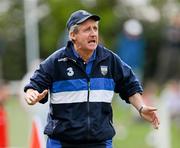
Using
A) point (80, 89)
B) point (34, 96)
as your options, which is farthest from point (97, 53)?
point (34, 96)

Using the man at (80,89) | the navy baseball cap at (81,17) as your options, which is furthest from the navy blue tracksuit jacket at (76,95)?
the navy baseball cap at (81,17)

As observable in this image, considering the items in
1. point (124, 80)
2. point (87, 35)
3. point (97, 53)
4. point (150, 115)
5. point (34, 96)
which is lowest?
point (150, 115)

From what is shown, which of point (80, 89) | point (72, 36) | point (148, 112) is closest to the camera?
point (80, 89)

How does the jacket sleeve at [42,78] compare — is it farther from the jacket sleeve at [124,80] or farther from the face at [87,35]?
the jacket sleeve at [124,80]

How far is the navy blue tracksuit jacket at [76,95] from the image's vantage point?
28.5ft

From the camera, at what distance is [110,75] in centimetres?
889

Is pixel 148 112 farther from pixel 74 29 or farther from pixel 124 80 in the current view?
pixel 74 29

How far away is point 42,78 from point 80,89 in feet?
1.22

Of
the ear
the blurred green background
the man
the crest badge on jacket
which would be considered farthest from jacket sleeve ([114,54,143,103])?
the blurred green background

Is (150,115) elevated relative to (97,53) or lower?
lower

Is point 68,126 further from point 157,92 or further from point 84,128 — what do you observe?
point 157,92

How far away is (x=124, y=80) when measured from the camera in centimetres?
903

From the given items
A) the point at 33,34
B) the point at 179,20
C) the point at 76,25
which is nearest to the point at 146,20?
the point at 33,34

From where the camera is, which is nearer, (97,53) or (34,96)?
(34,96)
